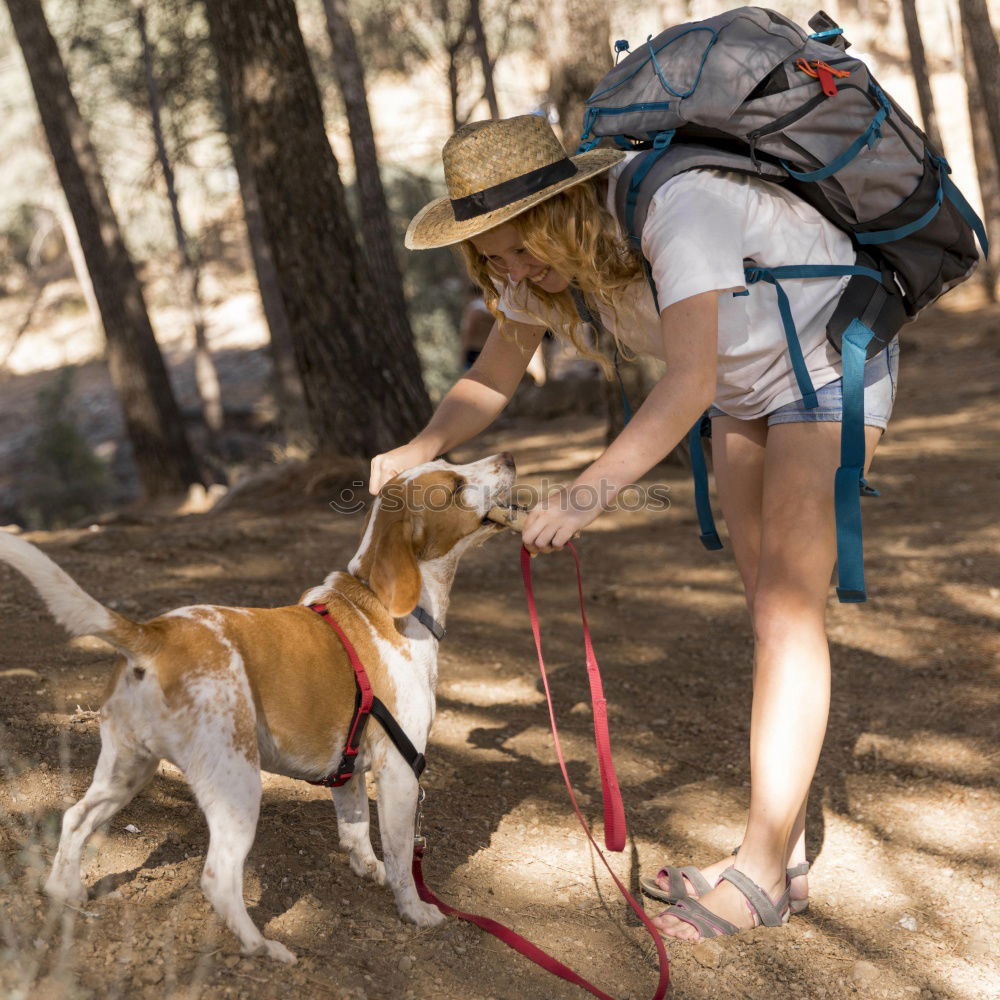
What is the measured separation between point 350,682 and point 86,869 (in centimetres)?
89

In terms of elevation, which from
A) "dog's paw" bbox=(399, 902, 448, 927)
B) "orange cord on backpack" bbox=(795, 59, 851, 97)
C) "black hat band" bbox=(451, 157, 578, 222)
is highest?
"orange cord on backpack" bbox=(795, 59, 851, 97)

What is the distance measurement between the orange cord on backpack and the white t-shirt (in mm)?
266

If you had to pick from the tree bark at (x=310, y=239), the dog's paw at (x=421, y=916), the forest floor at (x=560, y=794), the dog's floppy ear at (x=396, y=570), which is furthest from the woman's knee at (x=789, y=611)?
the tree bark at (x=310, y=239)

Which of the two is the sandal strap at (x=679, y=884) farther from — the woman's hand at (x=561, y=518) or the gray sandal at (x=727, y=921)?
the woman's hand at (x=561, y=518)

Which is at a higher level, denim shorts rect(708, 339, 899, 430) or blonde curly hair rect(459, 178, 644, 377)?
blonde curly hair rect(459, 178, 644, 377)

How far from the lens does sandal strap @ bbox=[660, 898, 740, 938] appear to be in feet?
9.89

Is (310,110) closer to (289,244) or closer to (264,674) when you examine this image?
(289,244)

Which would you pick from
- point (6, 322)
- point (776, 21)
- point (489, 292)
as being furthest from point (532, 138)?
point (6, 322)

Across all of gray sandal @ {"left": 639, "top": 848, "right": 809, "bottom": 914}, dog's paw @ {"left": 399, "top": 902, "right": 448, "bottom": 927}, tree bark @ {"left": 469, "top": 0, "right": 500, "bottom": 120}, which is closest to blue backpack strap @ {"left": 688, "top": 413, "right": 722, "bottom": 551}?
gray sandal @ {"left": 639, "top": 848, "right": 809, "bottom": 914}

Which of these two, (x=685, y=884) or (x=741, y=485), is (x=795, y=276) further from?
(x=685, y=884)

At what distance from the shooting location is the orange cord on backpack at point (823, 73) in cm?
276

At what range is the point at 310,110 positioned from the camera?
823 centimetres

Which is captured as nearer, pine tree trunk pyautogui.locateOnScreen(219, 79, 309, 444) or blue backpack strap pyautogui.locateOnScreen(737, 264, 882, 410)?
blue backpack strap pyautogui.locateOnScreen(737, 264, 882, 410)

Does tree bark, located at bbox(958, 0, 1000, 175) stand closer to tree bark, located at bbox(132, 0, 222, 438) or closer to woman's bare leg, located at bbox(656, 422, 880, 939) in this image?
woman's bare leg, located at bbox(656, 422, 880, 939)
